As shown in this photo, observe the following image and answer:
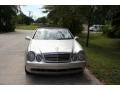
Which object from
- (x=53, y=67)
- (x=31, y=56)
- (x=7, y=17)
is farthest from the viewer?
(x=7, y=17)

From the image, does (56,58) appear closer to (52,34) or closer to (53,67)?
(53,67)

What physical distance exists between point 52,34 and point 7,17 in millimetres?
36658

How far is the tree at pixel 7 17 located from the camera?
4222 centimetres

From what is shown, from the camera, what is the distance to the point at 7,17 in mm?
44781

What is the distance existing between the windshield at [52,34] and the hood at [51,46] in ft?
1.66

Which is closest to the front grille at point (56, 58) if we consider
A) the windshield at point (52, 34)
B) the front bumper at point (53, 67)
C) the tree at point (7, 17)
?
the front bumper at point (53, 67)

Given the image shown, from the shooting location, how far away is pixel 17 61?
424 inches

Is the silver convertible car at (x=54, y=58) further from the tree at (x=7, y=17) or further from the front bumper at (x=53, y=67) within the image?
the tree at (x=7, y=17)

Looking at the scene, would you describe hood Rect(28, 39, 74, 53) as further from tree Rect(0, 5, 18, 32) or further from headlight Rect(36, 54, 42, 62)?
tree Rect(0, 5, 18, 32)

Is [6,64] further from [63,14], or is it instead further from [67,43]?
[63,14]

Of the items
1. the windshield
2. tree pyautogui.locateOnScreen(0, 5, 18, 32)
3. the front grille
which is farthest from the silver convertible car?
tree pyautogui.locateOnScreen(0, 5, 18, 32)

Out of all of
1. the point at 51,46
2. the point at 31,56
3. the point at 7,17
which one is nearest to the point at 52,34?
the point at 51,46

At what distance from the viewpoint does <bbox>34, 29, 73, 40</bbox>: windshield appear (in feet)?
29.8
